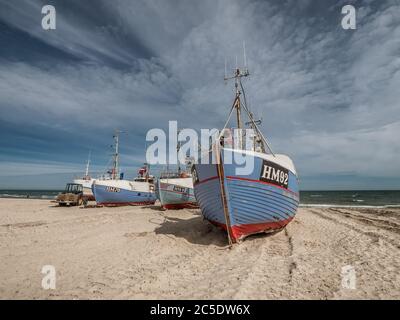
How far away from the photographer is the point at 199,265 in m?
6.86

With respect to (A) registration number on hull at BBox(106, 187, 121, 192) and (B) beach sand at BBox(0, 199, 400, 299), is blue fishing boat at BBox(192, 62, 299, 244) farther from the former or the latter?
(A) registration number on hull at BBox(106, 187, 121, 192)

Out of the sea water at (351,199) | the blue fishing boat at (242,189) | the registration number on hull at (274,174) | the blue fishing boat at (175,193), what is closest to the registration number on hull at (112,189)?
the blue fishing boat at (175,193)

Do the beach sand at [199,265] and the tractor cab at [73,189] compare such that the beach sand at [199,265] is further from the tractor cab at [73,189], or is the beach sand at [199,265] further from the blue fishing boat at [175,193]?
the tractor cab at [73,189]

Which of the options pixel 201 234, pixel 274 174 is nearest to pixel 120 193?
pixel 201 234

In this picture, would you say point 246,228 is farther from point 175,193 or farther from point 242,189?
point 175,193

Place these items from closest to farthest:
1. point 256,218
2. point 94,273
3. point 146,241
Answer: point 94,273, point 256,218, point 146,241

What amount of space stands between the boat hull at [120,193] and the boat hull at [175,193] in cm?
583

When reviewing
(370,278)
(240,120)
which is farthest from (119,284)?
(240,120)

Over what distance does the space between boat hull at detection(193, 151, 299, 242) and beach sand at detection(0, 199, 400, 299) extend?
0.82 m

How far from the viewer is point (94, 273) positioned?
6.15 meters

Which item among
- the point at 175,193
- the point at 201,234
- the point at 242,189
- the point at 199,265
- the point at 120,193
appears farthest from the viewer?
the point at 120,193

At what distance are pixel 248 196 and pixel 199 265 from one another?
295cm
